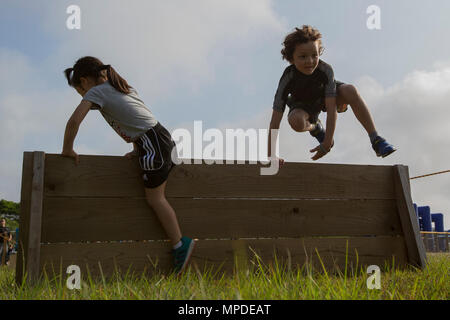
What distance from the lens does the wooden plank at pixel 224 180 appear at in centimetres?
283

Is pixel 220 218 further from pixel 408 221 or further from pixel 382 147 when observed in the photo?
pixel 408 221

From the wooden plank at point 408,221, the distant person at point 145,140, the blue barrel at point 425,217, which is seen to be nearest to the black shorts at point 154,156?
the distant person at point 145,140

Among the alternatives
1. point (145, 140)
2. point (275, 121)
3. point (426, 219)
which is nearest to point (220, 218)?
point (145, 140)

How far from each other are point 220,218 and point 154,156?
73cm

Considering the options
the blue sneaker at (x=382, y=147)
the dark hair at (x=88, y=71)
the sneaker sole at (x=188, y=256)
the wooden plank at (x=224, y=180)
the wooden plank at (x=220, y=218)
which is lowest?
the sneaker sole at (x=188, y=256)

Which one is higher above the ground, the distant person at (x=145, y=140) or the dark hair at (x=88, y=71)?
the dark hair at (x=88, y=71)

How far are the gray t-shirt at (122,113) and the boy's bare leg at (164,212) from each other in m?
0.42

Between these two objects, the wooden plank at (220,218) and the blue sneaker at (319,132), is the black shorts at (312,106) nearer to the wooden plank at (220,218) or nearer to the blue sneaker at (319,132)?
the blue sneaker at (319,132)

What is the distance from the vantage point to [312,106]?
11.4 feet

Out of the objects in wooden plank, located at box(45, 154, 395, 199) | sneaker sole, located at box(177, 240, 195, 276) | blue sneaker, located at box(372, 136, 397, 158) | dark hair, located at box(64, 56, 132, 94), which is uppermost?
dark hair, located at box(64, 56, 132, 94)

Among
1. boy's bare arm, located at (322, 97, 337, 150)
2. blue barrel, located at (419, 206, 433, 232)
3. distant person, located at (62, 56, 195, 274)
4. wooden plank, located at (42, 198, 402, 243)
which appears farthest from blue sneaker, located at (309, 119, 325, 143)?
blue barrel, located at (419, 206, 433, 232)

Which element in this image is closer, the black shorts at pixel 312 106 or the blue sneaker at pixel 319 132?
the black shorts at pixel 312 106

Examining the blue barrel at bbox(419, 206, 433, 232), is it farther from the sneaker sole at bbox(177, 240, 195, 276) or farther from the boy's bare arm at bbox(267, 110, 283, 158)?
the sneaker sole at bbox(177, 240, 195, 276)

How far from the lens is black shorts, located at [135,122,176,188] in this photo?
2795mm
